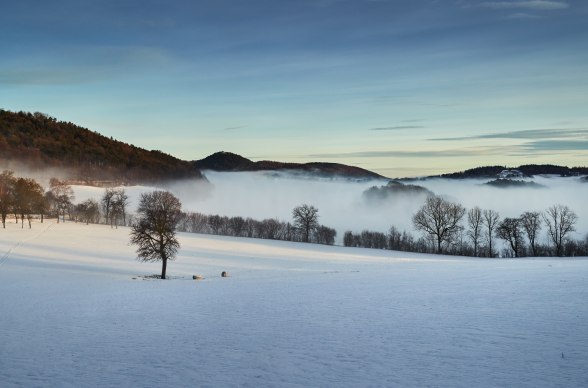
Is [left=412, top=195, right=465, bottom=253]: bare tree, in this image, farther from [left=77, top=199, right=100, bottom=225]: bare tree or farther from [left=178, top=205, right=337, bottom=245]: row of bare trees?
[left=77, top=199, right=100, bottom=225]: bare tree

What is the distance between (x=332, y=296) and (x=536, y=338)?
1392 cm

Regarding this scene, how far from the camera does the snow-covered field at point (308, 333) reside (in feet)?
43.4

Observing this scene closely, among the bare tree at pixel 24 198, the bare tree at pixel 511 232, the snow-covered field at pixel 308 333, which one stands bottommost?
the snow-covered field at pixel 308 333

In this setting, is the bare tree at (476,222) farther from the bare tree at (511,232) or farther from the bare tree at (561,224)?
the bare tree at (561,224)

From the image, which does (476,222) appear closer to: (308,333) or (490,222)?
(490,222)

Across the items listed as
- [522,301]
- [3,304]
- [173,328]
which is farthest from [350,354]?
[3,304]

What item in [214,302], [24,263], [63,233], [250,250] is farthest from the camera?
[63,233]

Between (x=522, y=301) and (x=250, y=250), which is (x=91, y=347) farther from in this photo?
(x=250, y=250)

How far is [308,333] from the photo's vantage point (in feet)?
60.7

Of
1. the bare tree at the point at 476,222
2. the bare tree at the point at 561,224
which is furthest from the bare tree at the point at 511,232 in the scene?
the bare tree at the point at 561,224

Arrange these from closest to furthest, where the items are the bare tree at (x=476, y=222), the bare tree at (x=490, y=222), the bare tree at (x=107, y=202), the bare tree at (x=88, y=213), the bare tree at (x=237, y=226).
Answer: the bare tree at (x=490, y=222) → the bare tree at (x=476, y=222) → the bare tree at (x=107, y=202) → the bare tree at (x=88, y=213) → the bare tree at (x=237, y=226)

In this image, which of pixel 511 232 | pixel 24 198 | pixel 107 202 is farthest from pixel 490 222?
pixel 107 202

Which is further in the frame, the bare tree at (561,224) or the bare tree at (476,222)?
the bare tree at (476,222)

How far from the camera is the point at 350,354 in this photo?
15.3 m
